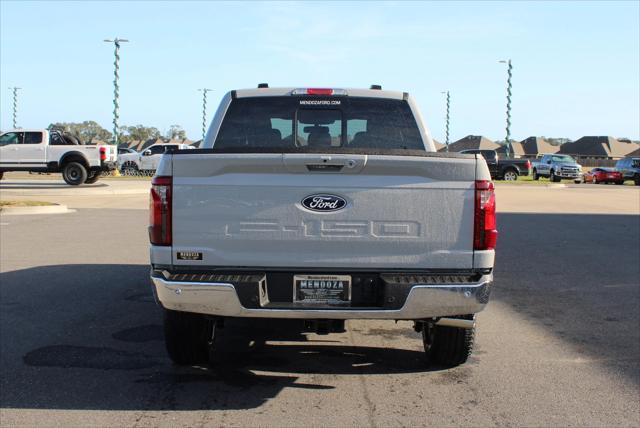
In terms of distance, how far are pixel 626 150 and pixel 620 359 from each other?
316 feet

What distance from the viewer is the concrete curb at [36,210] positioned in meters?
17.9

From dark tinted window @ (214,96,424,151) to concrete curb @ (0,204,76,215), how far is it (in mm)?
13326

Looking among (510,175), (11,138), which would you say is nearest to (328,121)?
(11,138)

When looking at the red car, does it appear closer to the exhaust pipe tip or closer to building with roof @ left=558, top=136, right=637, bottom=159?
building with roof @ left=558, top=136, right=637, bottom=159

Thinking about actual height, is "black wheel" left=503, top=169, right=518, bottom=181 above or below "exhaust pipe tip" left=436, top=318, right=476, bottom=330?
above

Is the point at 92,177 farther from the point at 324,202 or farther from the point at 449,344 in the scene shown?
the point at 324,202

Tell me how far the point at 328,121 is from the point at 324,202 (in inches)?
82.7

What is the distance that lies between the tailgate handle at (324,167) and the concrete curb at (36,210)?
15.3m

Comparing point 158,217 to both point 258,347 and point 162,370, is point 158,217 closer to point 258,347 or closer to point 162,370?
point 162,370

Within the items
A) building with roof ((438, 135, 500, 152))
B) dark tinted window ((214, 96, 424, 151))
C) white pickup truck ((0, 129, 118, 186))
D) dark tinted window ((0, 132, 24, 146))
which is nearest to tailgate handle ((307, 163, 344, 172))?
dark tinted window ((214, 96, 424, 151))

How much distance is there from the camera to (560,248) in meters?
13.0

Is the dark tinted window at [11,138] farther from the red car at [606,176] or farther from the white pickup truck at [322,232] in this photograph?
the red car at [606,176]

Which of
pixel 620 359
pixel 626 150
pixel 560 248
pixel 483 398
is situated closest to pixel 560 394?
pixel 483 398

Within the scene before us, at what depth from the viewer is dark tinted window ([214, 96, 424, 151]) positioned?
6.31 meters
